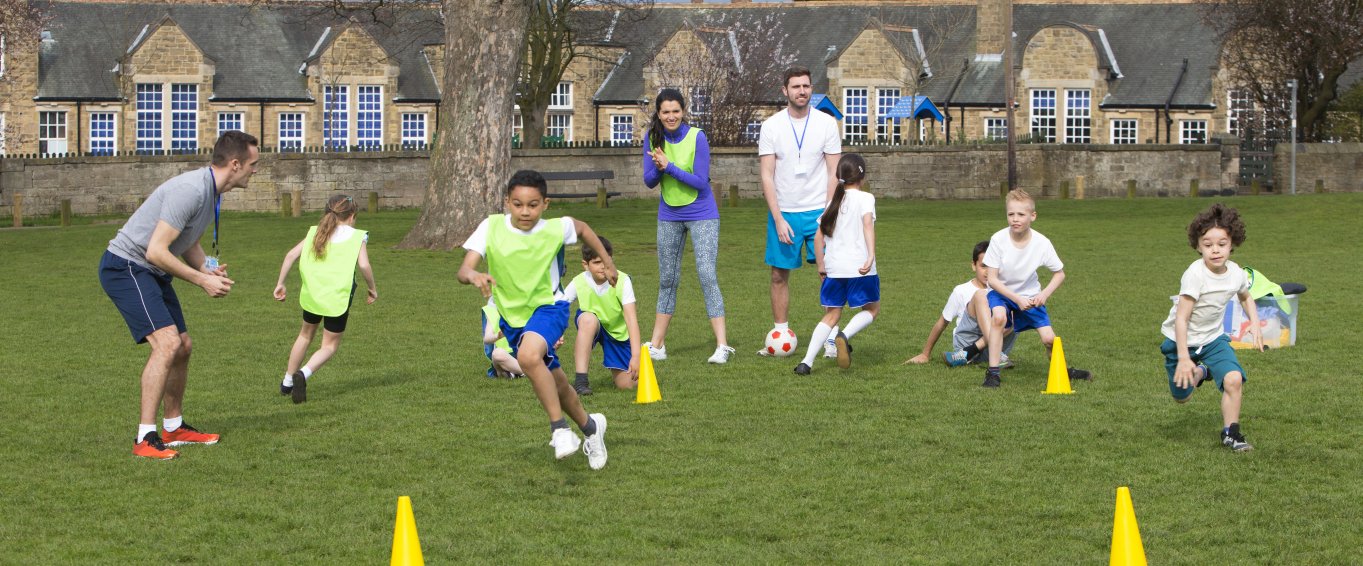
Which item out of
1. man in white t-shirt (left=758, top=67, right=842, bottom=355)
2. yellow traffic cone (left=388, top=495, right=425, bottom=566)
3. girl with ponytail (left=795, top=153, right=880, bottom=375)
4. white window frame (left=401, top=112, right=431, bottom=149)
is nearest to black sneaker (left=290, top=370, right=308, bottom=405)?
girl with ponytail (left=795, top=153, right=880, bottom=375)

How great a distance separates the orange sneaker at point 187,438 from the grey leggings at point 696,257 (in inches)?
162

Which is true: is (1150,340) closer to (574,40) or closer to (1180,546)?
(1180,546)

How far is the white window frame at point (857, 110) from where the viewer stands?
61.0m

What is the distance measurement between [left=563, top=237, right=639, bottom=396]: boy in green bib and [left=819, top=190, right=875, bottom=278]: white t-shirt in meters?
1.54

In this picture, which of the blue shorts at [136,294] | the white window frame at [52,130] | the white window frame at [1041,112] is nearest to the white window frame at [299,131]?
the white window frame at [52,130]

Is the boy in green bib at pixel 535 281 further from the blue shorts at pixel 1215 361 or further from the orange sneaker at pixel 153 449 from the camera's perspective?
the blue shorts at pixel 1215 361

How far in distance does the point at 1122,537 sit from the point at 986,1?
182ft

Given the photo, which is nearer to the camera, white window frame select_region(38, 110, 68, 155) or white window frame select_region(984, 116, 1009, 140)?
white window frame select_region(38, 110, 68, 155)

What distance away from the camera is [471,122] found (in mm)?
26391

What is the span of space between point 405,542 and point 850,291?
22.0ft

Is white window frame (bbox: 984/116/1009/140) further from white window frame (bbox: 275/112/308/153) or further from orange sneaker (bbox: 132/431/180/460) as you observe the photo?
orange sneaker (bbox: 132/431/180/460)

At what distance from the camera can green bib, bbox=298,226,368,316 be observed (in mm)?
11070

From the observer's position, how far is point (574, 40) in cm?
5738

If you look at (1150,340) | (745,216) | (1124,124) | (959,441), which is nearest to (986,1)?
(1124,124)
